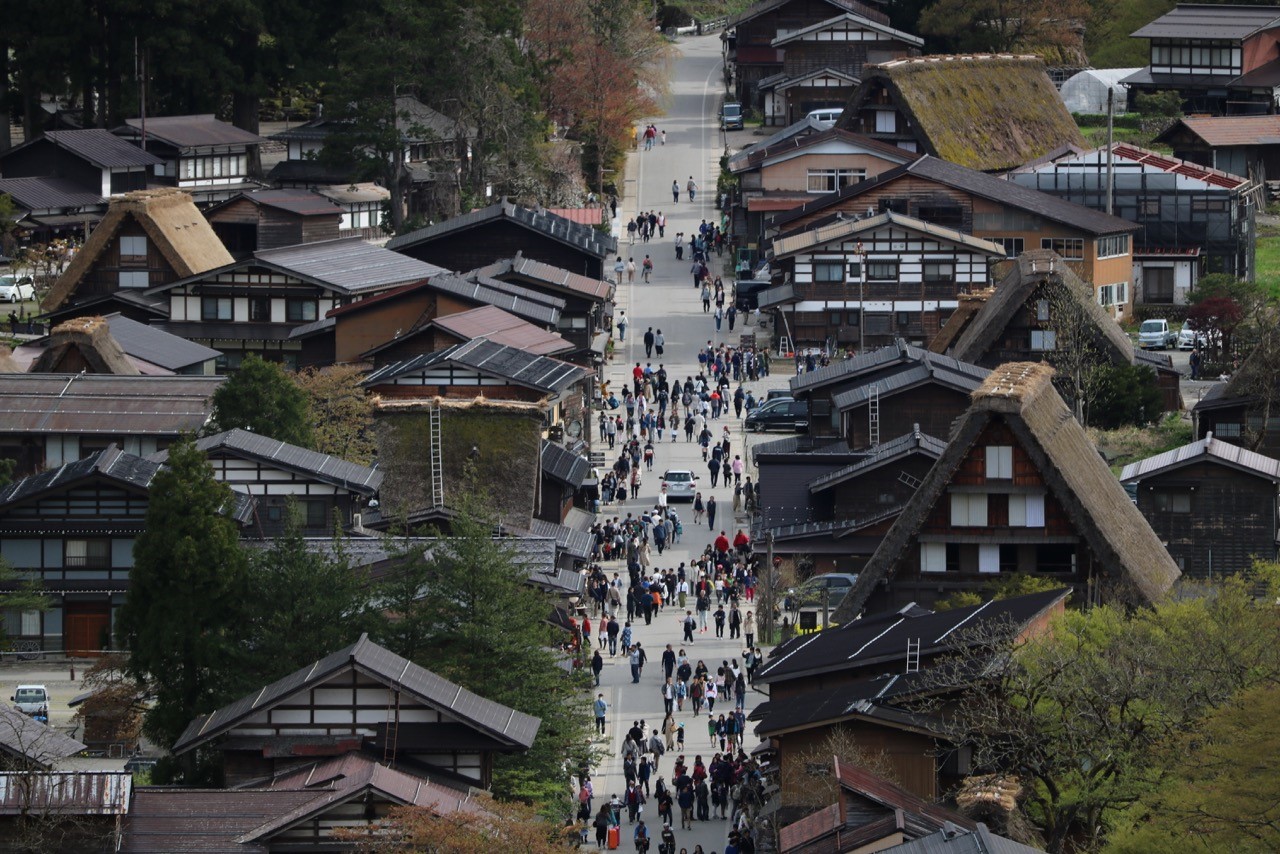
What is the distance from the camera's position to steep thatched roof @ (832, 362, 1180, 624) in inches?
1772

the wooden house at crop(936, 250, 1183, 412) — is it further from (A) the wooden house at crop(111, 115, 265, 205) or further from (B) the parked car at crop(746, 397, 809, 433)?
(A) the wooden house at crop(111, 115, 265, 205)

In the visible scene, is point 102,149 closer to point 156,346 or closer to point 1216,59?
point 156,346

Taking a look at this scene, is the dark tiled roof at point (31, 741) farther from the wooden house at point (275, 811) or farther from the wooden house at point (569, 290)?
the wooden house at point (569, 290)

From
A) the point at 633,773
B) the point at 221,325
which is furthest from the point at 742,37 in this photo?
the point at 633,773

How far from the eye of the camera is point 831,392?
204 ft

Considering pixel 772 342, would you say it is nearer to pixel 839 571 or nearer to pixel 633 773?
pixel 839 571

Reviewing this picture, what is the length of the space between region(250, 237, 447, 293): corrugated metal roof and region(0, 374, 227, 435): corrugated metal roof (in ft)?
44.3

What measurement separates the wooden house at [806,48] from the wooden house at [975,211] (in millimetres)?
20548

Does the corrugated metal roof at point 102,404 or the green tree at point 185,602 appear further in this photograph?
the corrugated metal roof at point 102,404

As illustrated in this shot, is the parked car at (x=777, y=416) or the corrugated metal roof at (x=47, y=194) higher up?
the corrugated metal roof at (x=47, y=194)


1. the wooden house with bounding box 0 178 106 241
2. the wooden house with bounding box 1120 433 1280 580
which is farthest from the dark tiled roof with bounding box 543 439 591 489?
the wooden house with bounding box 0 178 106 241

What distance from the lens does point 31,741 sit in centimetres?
3519

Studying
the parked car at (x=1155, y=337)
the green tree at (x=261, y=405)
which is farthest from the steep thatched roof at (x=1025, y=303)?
the green tree at (x=261, y=405)

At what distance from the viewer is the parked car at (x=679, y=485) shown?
62.8 m
